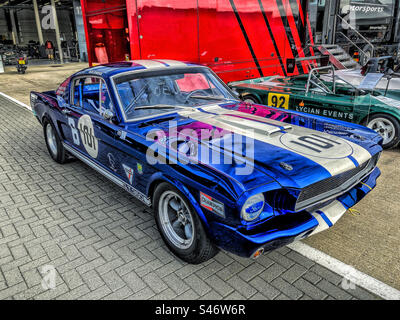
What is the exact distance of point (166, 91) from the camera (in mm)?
3416

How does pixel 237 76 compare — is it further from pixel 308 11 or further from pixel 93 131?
pixel 93 131

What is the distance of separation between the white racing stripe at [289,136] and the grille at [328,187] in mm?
88

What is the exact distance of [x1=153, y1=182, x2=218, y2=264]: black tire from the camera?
7.70 ft

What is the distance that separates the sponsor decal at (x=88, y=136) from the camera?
355cm

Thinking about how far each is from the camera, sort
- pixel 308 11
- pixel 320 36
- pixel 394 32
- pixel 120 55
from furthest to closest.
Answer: pixel 394 32 → pixel 320 36 → pixel 308 11 → pixel 120 55

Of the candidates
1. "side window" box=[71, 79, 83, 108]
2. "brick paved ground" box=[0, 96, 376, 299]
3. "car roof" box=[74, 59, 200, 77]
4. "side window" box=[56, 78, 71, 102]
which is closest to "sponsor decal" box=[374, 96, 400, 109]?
"car roof" box=[74, 59, 200, 77]

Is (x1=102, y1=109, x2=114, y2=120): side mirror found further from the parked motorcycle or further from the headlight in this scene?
the parked motorcycle

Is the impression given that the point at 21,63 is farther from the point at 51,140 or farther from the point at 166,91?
the point at 166,91

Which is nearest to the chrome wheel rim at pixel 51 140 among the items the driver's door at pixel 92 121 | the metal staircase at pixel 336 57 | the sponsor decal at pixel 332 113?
the driver's door at pixel 92 121

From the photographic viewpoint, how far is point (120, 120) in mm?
3070

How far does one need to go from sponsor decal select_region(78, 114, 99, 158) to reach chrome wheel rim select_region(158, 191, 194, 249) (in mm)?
1280

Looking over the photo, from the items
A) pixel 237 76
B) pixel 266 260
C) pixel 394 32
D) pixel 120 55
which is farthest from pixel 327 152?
pixel 394 32

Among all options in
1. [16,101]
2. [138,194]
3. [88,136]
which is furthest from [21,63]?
[138,194]
